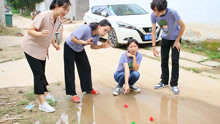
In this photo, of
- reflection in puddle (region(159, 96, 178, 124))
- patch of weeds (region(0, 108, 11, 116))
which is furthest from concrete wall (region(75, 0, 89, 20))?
patch of weeds (region(0, 108, 11, 116))

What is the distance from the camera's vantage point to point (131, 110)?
3.47 metres

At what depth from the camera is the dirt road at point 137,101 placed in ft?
10.5

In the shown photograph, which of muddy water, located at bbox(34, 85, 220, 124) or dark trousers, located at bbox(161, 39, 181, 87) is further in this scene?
dark trousers, located at bbox(161, 39, 181, 87)

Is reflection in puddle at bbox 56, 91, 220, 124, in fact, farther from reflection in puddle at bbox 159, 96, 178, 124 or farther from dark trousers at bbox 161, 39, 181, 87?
dark trousers at bbox 161, 39, 181, 87

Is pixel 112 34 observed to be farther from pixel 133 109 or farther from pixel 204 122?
pixel 204 122

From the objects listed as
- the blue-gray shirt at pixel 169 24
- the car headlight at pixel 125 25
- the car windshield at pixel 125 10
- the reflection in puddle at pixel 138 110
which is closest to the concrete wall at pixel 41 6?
the car windshield at pixel 125 10

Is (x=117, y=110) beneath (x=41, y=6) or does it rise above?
beneath

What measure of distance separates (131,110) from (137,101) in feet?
1.15

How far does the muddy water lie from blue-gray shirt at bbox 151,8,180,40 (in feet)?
3.67

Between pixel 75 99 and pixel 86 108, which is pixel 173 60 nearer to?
pixel 86 108

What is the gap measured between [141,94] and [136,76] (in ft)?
1.32

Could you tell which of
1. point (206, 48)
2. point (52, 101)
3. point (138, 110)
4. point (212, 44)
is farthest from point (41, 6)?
point (138, 110)

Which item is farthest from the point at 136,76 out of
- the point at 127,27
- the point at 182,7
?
the point at 182,7

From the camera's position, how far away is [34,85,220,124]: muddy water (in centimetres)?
316
